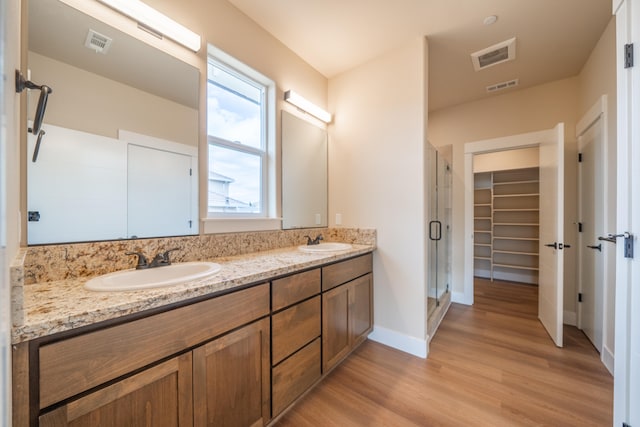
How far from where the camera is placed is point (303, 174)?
243cm

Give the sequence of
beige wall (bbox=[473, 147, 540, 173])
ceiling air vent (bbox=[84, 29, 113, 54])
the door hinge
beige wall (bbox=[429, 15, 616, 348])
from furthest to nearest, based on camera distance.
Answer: beige wall (bbox=[473, 147, 540, 173]) → beige wall (bbox=[429, 15, 616, 348]) → ceiling air vent (bbox=[84, 29, 113, 54]) → the door hinge

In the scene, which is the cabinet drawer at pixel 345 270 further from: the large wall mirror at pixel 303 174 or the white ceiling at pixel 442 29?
the white ceiling at pixel 442 29

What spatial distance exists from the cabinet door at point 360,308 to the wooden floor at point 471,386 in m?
0.19

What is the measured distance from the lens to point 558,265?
7.18 feet

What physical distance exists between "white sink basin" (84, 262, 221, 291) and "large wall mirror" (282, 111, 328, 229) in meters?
0.97

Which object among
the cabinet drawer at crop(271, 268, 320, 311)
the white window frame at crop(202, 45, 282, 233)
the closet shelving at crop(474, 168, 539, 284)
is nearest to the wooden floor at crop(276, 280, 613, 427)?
the cabinet drawer at crop(271, 268, 320, 311)

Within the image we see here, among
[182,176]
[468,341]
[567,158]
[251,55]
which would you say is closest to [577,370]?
[468,341]

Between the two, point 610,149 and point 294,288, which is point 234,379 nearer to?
point 294,288

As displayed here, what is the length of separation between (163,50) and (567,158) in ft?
12.9

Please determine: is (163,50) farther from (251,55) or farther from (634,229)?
(634,229)

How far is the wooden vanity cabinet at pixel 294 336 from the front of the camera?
1.36 metres

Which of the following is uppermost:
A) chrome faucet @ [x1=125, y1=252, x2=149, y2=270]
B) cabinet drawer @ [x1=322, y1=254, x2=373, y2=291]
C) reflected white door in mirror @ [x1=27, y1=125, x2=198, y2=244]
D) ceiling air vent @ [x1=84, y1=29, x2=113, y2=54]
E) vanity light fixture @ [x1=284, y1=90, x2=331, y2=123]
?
vanity light fixture @ [x1=284, y1=90, x2=331, y2=123]

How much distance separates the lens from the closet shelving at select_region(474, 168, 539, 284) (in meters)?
4.28

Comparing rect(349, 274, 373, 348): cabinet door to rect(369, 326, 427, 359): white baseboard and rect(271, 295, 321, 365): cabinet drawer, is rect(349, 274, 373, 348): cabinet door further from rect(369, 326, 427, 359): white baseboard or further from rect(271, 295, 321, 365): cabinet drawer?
rect(271, 295, 321, 365): cabinet drawer
